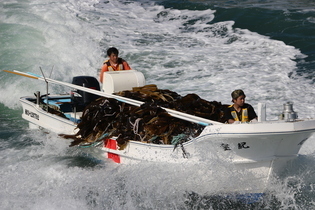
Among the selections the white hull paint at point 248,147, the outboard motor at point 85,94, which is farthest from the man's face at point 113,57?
the white hull paint at point 248,147

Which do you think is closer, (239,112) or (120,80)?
(239,112)

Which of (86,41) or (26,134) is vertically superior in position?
(86,41)

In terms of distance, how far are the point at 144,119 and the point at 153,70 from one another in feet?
22.1

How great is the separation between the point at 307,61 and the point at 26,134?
7.83 m

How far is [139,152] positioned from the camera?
652 cm

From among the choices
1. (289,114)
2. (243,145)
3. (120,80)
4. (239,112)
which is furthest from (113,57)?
(289,114)

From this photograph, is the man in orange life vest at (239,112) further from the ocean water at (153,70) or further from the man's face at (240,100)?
the ocean water at (153,70)

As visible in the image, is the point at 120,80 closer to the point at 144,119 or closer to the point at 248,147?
the point at 144,119

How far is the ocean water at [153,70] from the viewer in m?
6.13

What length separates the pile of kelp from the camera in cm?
641

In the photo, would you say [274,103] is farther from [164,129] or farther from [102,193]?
[102,193]

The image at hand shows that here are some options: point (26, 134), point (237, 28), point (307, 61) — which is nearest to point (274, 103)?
point (307, 61)

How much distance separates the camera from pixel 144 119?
6648 mm

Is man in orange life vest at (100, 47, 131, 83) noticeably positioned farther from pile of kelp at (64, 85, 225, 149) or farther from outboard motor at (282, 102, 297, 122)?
outboard motor at (282, 102, 297, 122)
